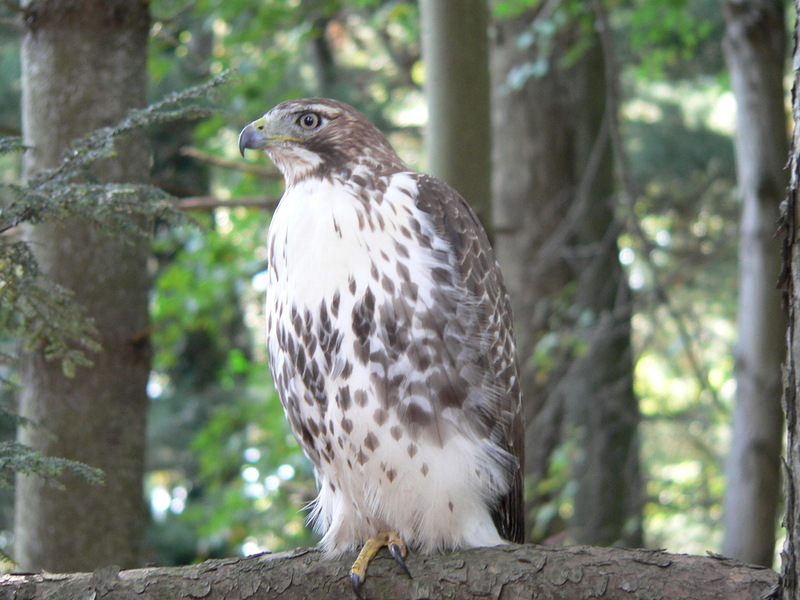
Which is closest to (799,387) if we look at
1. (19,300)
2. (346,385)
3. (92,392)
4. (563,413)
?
(346,385)

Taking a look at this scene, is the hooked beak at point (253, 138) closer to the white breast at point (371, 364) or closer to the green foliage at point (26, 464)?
the white breast at point (371, 364)

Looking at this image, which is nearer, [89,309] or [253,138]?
[253,138]

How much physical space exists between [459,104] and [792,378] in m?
2.68

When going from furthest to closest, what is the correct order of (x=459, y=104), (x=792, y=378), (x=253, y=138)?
(x=459, y=104)
(x=253, y=138)
(x=792, y=378)

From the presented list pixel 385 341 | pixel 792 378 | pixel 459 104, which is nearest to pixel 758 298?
pixel 459 104

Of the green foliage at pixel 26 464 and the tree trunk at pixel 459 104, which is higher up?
the tree trunk at pixel 459 104

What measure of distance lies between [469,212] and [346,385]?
0.81 meters

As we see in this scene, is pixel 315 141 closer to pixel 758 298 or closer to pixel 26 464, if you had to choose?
pixel 26 464

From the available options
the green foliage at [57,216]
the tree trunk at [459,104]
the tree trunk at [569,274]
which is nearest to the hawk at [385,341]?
the green foliage at [57,216]

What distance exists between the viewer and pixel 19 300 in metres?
2.75

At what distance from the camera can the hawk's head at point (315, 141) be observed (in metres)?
3.24

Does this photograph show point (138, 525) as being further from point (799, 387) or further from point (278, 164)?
point (799, 387)

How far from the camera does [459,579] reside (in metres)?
2.58

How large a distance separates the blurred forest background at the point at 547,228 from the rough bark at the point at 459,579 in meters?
2.17
